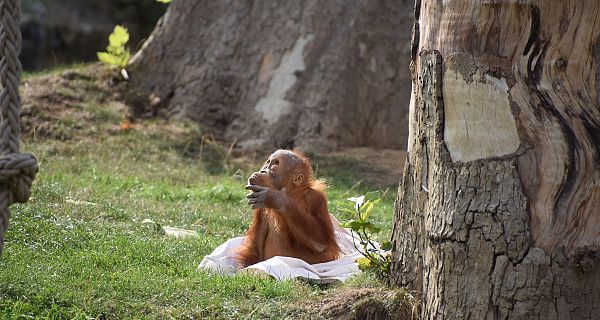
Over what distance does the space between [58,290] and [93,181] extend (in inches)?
124

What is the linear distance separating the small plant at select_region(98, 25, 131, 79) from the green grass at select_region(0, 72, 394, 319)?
766 millimetres

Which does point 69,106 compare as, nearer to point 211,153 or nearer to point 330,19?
point 211,153

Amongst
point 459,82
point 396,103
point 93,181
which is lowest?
point 93,181

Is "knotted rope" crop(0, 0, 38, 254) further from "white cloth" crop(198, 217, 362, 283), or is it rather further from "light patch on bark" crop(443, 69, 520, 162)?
"light patch on bark" crop(443, 69, 520, 162)

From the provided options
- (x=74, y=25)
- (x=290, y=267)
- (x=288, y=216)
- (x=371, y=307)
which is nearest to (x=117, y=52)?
(x=74, y=25)

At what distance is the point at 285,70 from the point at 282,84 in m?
0.17

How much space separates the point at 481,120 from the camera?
162 inches

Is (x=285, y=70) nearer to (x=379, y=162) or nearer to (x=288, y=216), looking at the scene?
(x=379, y=162)

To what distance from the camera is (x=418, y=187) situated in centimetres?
454

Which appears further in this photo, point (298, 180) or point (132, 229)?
point (132, 229)

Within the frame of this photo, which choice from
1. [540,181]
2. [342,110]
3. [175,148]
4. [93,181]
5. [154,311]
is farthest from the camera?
[342,110]

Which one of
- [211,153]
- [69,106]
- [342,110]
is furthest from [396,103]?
[69,106]

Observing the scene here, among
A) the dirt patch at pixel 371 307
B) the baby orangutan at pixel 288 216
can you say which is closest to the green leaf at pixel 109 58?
the baby orangutan at pixel 288 216

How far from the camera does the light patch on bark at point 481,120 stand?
4.10 meters
